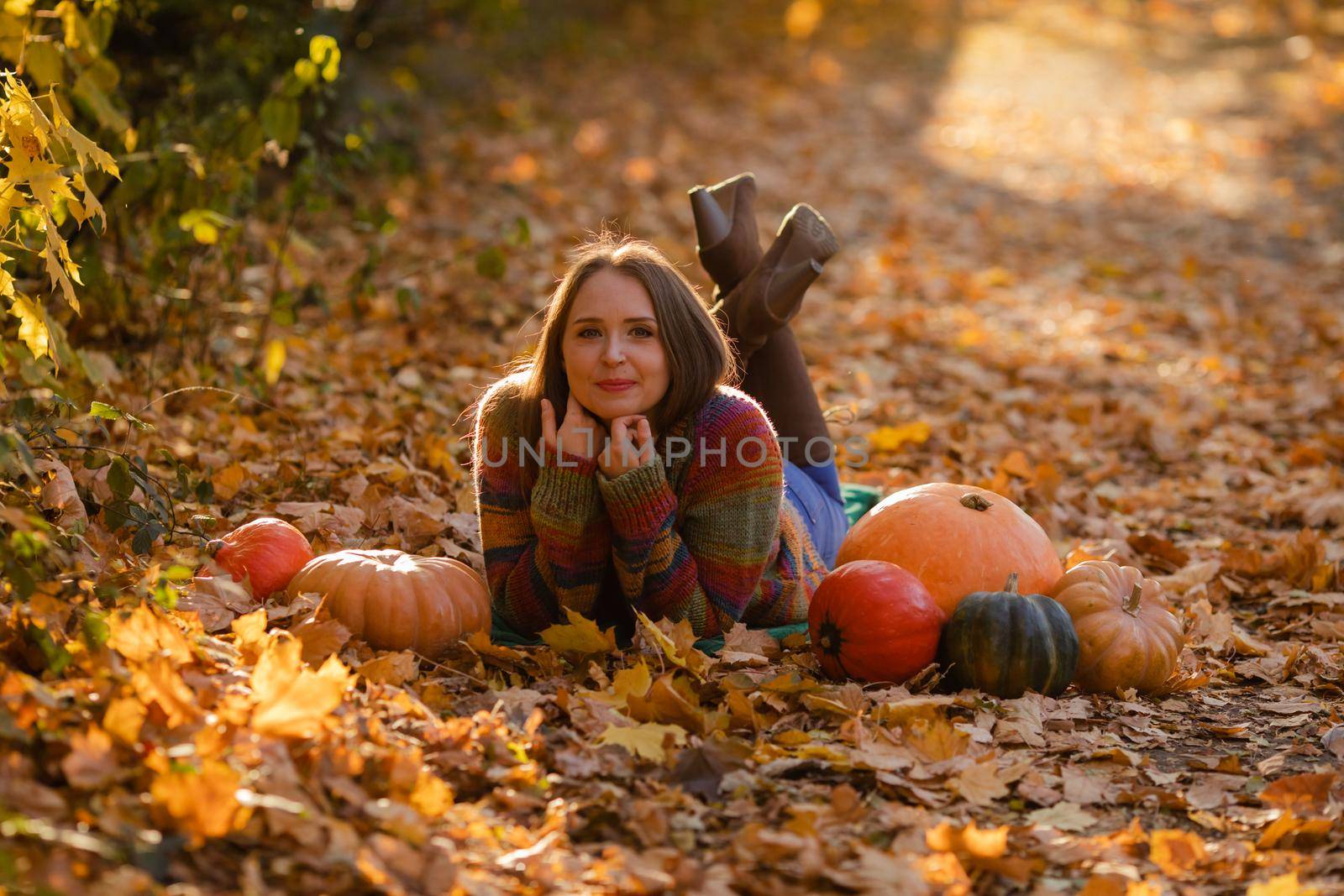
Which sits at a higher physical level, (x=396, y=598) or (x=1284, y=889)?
(x=396, y=598)

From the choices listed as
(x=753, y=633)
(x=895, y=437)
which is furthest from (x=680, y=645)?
(x=895, y=437)

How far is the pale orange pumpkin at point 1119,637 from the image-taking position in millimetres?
3346

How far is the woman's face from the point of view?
10.5 ft

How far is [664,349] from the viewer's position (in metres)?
3.23

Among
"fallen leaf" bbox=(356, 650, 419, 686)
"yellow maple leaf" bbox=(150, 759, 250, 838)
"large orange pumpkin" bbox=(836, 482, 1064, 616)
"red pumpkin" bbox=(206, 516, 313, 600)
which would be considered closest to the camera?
"yellow maple leaf" bbox=(150, 759, 250, 838)

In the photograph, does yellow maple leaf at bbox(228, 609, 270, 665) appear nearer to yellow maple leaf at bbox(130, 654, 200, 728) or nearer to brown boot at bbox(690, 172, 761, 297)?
yellow maple leaf at bbox(130, 654, 200, 728)

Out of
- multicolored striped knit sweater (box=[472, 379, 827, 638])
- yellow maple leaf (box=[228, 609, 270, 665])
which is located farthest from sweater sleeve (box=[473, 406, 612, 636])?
yellow maple leaf (box=[228, 609, 270, 665])

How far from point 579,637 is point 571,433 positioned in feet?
1.73

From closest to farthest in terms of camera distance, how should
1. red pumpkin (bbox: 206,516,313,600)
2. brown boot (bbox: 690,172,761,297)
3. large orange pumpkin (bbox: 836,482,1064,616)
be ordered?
red pumpkin (bbox: 206,516,313,600), large orange pumpkin (bbox: 836,482,1064,616), brown boot (bbox: 690,172,761,297)

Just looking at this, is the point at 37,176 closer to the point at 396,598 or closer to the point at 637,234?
the point at 396,598

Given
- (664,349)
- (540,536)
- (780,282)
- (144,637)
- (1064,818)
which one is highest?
(780,282)

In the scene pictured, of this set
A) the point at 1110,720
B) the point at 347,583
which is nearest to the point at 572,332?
the point at 347,583

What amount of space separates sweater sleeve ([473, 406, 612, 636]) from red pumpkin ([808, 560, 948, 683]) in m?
0.61

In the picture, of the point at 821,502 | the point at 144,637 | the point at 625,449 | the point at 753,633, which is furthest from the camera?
the point at 821,502
